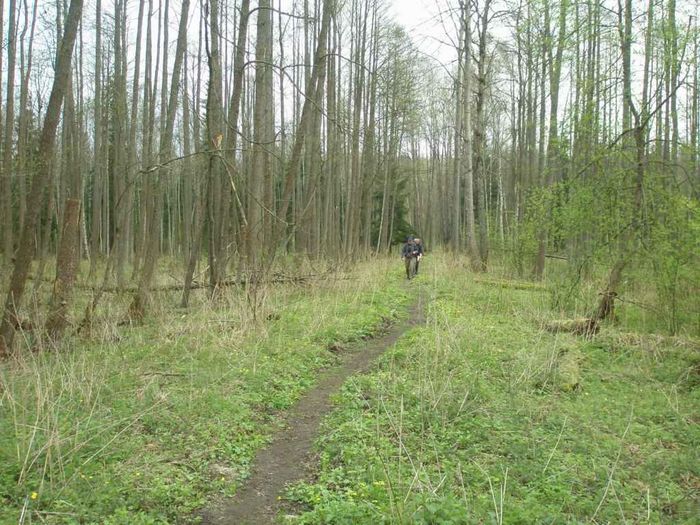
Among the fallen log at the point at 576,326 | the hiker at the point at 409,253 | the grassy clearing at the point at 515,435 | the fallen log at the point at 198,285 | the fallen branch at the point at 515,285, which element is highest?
the hiker at the point at 409,253

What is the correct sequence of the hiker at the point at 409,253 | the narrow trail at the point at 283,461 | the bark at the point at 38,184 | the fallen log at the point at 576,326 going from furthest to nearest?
1. the hiker at the point at 409,253
2. the fallen log at the point at 576,326
3. the bark at the point at 38,184
4. the narrow trail at the point at 283,461

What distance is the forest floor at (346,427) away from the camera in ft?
11.3

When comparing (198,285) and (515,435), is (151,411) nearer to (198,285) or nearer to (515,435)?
(515,435)

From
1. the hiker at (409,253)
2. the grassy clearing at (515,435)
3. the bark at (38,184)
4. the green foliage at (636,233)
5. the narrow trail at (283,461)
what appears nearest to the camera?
the grassy clearing at (515,435)

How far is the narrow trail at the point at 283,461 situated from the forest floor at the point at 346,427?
20mm

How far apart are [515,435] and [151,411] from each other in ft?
10.6

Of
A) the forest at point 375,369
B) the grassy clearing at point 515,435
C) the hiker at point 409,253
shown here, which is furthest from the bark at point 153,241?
the hiker at point 409,253

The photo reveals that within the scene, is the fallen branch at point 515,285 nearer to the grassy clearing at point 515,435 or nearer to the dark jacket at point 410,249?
the dark jacket at point 410,249

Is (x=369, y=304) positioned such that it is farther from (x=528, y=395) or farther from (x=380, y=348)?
(x=528, y=395)

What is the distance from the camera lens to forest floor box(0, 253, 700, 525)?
3.43 metres

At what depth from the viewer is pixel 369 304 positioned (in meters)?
11.4

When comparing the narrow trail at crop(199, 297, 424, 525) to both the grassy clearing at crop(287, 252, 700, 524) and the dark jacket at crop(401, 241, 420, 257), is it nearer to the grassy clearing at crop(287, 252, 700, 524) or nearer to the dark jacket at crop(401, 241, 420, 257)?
the grassy clearing at crop(287, 252, 700, 524)

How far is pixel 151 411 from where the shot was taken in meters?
4.75

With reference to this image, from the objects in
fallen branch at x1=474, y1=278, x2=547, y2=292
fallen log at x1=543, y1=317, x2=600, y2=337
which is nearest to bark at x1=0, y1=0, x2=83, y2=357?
fallen log at x1=543, y1=317, x2=600, y2=337
